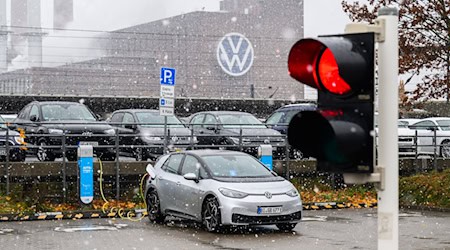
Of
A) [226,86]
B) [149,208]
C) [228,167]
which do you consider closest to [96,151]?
[149,208]

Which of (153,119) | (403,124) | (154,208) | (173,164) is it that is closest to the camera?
(173,164)

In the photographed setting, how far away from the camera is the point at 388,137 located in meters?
3.80

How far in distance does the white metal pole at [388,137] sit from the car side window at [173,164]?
13314 mm

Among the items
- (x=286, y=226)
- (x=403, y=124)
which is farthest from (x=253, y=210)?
(x=403, y=124)

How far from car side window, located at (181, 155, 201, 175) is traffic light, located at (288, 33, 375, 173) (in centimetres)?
1251

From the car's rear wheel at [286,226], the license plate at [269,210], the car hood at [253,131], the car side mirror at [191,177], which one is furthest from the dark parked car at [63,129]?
the license plate at [269,210]

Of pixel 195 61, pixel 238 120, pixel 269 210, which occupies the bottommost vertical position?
pixel 269 210

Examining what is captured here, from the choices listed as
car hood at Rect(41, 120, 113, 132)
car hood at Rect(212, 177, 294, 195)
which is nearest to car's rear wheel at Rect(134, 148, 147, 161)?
Answer: car hood at Rect(41, 120, 113, 132)

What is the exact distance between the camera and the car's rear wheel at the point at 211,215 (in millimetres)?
15258

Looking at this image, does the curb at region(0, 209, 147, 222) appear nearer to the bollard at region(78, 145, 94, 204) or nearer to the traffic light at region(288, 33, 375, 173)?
the bollard at region(78, 145, 94, 204)

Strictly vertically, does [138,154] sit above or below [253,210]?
above

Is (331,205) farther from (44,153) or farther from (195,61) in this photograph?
(195,61)

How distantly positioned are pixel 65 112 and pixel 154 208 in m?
7.39

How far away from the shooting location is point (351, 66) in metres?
3.72
